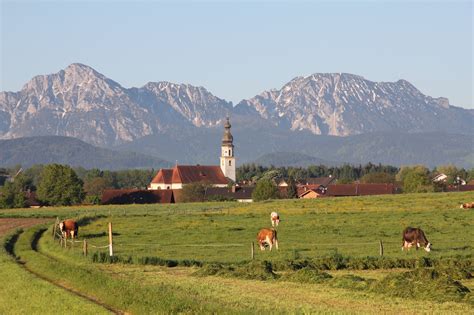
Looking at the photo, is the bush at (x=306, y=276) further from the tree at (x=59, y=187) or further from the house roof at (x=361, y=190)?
the house roof at (x=361, y=190)

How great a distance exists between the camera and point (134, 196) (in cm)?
16900

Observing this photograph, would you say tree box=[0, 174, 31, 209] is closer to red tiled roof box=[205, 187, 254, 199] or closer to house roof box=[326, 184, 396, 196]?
red tiled roof box=[205, 187, 254, 199]

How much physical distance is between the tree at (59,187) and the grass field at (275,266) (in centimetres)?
7147

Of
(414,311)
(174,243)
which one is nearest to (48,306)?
(414,311)

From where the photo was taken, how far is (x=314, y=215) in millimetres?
82438

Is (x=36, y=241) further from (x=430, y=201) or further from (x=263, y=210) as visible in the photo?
(x=430, y=201)

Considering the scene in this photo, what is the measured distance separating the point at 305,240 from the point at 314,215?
23955mm

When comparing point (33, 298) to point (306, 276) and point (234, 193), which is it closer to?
point (306, 276)

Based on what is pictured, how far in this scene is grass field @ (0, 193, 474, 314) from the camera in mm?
30062

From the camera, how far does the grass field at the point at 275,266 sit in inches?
1184

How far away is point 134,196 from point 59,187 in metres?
22.7

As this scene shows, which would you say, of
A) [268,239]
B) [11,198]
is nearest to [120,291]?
[268,239]

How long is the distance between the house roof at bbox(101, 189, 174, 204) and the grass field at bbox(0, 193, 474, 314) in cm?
8609

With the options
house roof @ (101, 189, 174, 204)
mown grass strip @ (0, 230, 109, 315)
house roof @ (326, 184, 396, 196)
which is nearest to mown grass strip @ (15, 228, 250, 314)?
mown grass strip @ (0, 230, 109, 315)
